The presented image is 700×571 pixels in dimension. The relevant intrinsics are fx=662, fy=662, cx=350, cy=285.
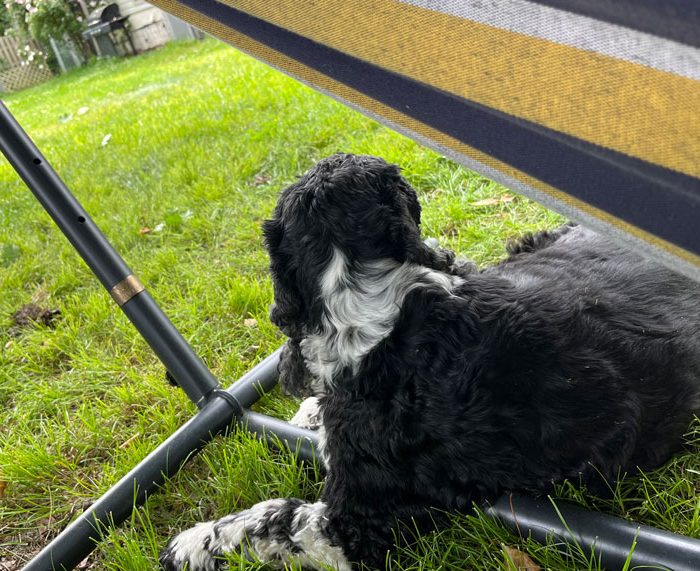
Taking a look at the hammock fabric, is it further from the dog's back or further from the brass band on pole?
the brass band on pole

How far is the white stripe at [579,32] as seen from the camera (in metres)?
0.96

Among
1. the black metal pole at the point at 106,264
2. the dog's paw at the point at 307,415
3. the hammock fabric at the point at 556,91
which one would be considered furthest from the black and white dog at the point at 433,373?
the black metal pole at the point at 106,264

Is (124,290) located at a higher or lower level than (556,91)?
lower

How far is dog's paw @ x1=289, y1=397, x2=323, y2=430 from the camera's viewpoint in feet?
9.02

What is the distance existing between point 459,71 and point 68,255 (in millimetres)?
4614

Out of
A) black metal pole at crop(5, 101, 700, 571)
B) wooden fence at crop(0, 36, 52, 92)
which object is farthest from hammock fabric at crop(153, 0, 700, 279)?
wooden fence at crop(0, 36, 52, 92)

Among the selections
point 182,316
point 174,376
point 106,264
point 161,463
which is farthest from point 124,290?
point 182,316

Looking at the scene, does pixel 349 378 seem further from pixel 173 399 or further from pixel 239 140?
pixel 239 140

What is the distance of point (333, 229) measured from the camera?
2.11 meters

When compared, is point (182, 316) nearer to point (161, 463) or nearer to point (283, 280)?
point (161, 463)

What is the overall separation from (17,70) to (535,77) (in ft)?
93.8

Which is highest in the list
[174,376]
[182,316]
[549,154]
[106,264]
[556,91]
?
[556,91]

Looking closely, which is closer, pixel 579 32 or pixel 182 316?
pixel 579 32

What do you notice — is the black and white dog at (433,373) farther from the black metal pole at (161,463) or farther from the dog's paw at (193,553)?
the black metal pole at (161,463)
